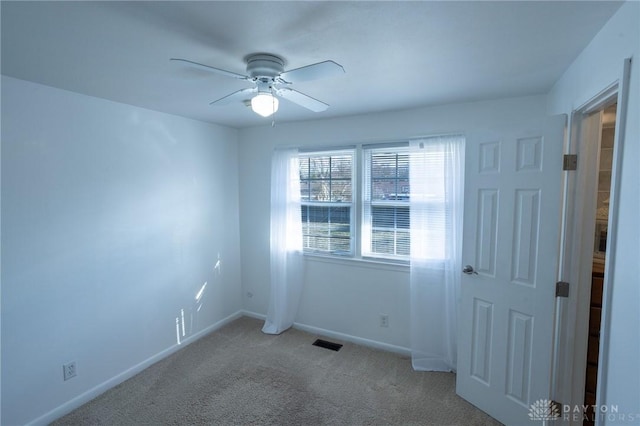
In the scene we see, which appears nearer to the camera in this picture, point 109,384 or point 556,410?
point 556,410

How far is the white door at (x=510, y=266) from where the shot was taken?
1.90 metres

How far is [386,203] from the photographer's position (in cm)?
307

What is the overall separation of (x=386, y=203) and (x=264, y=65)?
1870 millimetres

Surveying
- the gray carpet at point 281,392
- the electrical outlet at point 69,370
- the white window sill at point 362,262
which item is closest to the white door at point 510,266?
the gray carpet at point 281,392

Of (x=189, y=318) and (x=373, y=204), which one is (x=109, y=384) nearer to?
(x=189, y=318)

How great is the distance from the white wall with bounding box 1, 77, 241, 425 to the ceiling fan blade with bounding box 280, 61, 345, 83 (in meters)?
1.82

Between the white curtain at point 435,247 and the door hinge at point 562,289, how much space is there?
2.82ft

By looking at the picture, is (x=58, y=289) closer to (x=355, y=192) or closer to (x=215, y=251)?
(x=215, y=251)

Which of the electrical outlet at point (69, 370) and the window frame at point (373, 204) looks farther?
the window frame at point (373, 204)

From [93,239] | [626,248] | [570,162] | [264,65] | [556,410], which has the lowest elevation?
[556,410]

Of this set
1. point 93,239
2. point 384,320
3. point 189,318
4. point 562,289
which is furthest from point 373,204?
point 93,239

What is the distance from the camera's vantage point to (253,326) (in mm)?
3654

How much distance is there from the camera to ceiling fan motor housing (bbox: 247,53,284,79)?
63.9 inches

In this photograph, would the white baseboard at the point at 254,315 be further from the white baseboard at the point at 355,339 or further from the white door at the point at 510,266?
the white door at the point at 510,266
